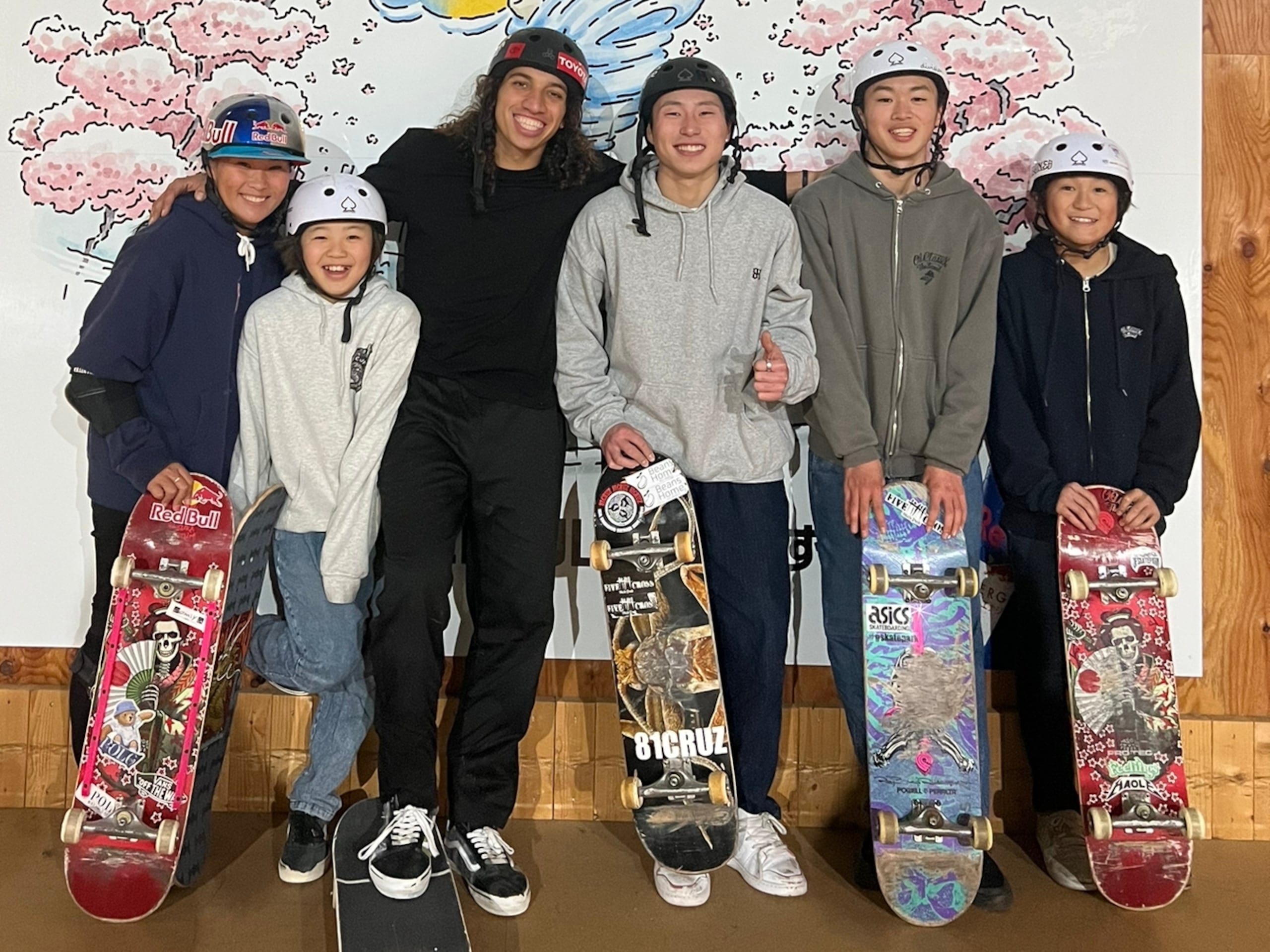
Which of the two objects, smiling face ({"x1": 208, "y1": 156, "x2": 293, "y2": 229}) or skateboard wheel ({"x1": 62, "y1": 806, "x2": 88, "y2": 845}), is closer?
skateboard wheel ({"x1": 62, "y1": 806, "x2": 88, "y2": 845})

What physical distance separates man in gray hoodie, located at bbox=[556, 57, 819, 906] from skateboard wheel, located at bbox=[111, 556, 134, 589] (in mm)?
1032

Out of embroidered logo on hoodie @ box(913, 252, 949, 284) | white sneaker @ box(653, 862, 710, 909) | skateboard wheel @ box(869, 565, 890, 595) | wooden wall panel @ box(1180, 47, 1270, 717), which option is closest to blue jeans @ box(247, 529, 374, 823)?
white sneaker @ box(653, 862, 710, 909)

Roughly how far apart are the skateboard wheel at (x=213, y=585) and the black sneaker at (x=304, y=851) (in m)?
0.58

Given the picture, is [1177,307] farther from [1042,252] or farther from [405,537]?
[405,537]

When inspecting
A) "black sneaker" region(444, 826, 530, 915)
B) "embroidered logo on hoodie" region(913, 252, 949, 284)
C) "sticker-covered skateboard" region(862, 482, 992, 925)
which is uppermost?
"embroidered logo on hoodie" region(913, 252, 949, 284)

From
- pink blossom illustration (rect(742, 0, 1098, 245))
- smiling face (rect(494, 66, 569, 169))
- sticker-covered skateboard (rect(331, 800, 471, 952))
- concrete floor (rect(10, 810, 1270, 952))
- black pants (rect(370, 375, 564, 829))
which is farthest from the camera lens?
pink blossom illustration (rect(742, 0, 1098, 245))

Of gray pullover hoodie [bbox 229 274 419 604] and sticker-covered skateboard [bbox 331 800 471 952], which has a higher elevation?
gray pullover hoodie [bbox 229 274 419 604]

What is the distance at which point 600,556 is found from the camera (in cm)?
230

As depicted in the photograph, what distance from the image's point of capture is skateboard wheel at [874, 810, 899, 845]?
2.19 meters

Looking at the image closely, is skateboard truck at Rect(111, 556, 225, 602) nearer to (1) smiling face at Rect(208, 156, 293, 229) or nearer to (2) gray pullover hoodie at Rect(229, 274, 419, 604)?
(2) gray pullover hoodie at Rect(229, 274, 419, 604)

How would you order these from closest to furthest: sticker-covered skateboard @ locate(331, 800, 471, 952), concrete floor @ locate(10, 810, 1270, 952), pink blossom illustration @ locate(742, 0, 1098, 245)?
sticker-covered skateboard @ locate(331, 800, 471, 952) < concrete floor @ locate(10, 810, 1270, 952) < pink blossom illustration @ locate(742, 0, 1098, 245)

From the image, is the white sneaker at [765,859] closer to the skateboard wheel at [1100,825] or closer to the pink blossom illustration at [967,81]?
the skateboard wheel at [1100,825]

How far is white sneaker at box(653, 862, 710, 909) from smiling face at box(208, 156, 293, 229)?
1819 millimetres

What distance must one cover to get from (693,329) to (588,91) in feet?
2.77
